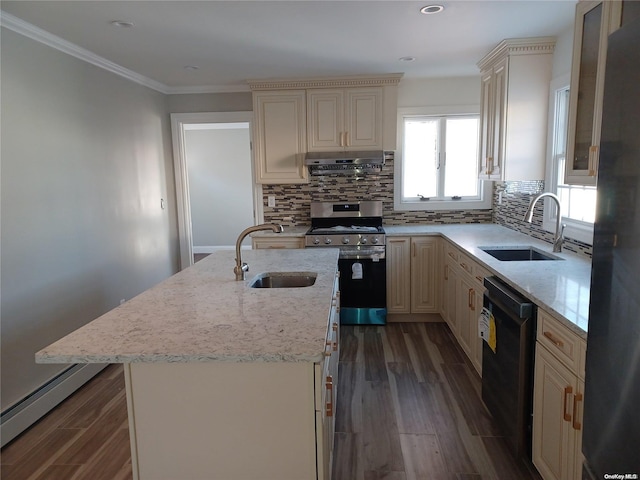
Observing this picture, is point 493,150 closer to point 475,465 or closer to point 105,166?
point 475,465

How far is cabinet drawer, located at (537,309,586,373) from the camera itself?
1.53m

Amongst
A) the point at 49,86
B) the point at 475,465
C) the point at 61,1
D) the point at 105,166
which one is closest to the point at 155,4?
the point at 61,1

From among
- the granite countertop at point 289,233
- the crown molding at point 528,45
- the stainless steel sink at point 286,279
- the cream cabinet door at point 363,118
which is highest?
the crown molding at point 528,45

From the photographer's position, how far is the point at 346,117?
404 centimetres

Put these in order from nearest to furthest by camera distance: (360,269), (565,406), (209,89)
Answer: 1. (565,406)
2. (360,269)
3. (209,89)

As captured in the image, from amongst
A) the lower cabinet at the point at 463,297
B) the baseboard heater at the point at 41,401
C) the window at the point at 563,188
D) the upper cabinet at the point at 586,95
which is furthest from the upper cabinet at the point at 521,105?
the baseboard heater at the point at 41,401

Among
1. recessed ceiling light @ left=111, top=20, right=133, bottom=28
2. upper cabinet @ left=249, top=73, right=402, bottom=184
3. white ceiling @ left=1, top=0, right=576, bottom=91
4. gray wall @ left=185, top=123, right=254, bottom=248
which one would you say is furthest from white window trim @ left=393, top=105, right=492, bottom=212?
gray wall @ left=185, top=123, right=254, bottom=248

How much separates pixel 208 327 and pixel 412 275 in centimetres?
279

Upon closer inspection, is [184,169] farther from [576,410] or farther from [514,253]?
[576,410]

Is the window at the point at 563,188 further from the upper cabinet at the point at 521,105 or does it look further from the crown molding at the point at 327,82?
the crown molding at the point at 327,82

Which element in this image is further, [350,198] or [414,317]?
[350,198]

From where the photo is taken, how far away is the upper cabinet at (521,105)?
119 inches

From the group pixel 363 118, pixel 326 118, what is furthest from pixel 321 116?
pixel 363 118

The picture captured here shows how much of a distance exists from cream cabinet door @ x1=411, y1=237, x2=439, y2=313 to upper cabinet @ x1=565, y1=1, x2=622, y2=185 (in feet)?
5.85
